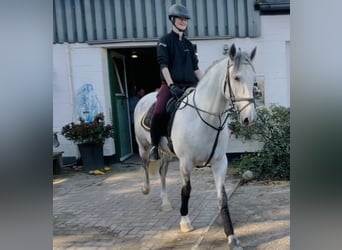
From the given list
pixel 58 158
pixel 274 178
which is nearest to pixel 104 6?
pixel 58 158

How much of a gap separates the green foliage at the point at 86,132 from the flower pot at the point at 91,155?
4.6 inches

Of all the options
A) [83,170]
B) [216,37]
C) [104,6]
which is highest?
[104,6]

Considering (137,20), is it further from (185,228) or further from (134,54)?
(185,228)

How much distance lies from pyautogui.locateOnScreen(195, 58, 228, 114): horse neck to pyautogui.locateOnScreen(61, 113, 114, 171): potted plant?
3906mm

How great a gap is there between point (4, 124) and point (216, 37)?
6.53 metres

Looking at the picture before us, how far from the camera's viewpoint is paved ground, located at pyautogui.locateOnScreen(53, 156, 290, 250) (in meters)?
3.58

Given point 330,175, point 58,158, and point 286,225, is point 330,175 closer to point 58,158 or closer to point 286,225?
point 286,225

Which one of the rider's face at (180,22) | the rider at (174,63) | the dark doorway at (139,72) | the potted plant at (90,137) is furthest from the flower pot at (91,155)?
the rider's face at (180,22)

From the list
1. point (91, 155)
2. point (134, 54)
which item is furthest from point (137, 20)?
point (91, 155)

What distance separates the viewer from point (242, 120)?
116 inches

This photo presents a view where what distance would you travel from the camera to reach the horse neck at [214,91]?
3311 mm

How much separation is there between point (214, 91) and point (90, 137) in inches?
163

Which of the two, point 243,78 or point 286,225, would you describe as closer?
point 243,78

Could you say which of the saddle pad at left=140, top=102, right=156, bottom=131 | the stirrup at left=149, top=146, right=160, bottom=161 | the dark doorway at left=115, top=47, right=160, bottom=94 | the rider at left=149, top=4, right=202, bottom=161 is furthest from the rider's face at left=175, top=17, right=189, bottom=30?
the dark doorway at left=115, top=47, right=160, bottom=94
